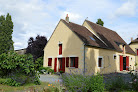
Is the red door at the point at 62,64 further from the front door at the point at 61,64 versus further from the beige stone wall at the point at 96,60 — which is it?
the beige stone wall at the point at 96,60

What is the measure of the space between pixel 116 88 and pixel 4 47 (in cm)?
2239

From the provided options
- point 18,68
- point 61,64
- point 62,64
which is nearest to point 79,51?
point 62,64

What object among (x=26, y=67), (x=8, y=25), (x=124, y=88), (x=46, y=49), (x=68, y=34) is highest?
(x=8, y=25)

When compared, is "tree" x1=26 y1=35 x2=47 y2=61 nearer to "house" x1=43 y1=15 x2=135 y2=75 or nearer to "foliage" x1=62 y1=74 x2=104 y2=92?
"house" x1=43 y1=15 x2=135 y2=75

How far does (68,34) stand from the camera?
15.4 meters

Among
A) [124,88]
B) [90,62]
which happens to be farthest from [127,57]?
[124,88]

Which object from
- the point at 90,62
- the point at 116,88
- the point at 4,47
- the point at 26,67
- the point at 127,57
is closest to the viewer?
the point at 116,88

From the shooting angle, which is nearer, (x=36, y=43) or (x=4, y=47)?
(x=36, y=43)

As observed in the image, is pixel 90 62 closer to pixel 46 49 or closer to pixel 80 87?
pixel 46 49

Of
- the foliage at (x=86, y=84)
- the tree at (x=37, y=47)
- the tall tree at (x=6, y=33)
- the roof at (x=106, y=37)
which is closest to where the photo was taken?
the foliage at (x=86, y=84)

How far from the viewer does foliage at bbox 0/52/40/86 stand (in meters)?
6.90

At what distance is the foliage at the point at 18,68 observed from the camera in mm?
6902

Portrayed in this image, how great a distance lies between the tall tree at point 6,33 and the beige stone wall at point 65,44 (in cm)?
1010

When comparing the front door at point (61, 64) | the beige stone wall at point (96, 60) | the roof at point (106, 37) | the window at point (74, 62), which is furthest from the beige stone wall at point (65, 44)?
the roof at point (106, 37)
